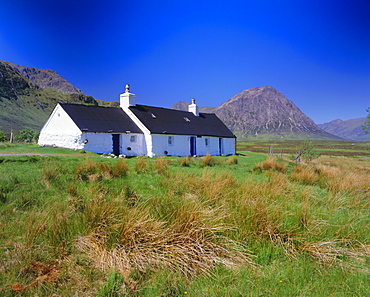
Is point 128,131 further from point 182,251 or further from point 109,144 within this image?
point 182,251

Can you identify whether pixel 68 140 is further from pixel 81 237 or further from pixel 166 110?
pixel 81 237

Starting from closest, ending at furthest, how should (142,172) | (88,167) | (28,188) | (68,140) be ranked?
(28,188) < (88,167) < (142,172) < (68,140)

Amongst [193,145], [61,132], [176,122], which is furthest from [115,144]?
[193,145]

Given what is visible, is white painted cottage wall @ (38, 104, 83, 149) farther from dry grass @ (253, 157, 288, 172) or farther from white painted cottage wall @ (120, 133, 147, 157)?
dry grass @ (253, 157, 288, 172)

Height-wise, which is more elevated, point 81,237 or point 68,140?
point 68,140

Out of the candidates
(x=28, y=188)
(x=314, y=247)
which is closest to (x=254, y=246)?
(x=314, y=247)

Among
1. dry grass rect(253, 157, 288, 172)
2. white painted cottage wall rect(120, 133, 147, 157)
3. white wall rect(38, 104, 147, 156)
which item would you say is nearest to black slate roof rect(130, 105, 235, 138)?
white painted cottage wall rect(120, 133, 147, 157)

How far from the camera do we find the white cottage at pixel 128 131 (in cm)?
2361

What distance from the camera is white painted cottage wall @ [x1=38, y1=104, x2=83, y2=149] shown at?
23.1 meters

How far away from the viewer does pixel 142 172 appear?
11.4 meters

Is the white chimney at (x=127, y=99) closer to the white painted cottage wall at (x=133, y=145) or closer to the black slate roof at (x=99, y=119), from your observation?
the black slate roof at (x=99, y=119)

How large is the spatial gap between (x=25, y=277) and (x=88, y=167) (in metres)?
6.67

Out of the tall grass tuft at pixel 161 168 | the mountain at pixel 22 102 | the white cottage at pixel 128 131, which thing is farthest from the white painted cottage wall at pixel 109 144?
the mountain at pixel 22 102

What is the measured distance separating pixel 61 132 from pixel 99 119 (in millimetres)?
3454
